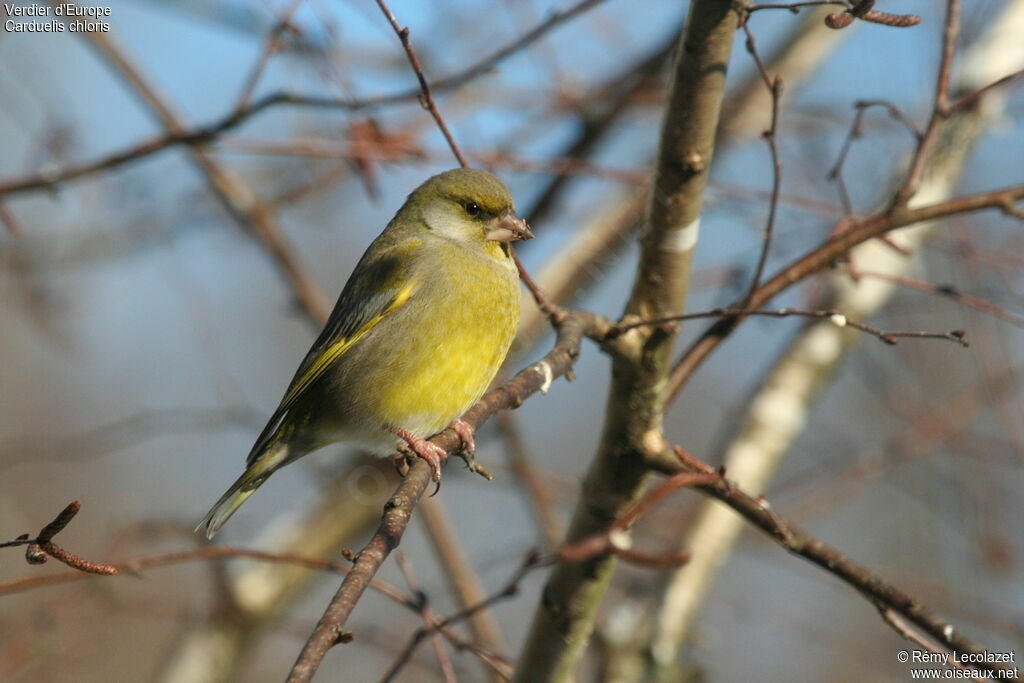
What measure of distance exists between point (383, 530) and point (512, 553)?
11.2ft

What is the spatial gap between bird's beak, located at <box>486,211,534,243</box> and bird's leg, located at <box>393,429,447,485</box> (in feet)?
3.31

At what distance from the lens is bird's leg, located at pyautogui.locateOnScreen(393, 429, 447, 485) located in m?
3.17

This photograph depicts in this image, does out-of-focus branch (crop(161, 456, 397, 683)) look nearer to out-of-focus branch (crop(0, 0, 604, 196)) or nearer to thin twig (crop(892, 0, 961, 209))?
out-of-focus branch (crop(0, 0, 604, 196))

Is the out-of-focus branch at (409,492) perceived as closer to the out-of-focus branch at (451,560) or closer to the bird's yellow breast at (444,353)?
the bird's yellow breast at (444,353)

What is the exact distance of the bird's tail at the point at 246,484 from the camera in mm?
3877

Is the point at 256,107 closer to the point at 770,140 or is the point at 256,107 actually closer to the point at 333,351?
the point at 333,351

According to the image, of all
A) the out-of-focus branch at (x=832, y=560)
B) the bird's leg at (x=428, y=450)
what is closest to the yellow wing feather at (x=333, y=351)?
Answer: the bird's leg at (x=428, y=450)

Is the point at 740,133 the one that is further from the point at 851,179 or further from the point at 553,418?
the point at 553,418

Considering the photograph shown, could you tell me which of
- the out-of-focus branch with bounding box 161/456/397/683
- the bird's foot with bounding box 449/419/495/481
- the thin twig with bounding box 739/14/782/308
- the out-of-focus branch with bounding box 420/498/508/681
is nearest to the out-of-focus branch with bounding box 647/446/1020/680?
the bird's foot with bounding box 449/419/495/481

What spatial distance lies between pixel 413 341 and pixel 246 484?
924mm

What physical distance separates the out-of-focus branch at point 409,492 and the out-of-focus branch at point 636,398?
20cm

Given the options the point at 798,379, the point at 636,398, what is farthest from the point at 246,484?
the point at 798,379

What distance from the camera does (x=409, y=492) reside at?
232 cm

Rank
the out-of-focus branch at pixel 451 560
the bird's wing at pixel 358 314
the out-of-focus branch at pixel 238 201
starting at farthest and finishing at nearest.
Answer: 1. the out-of-focus branch at pixel 451 560
2. the out-of-focus branch at pixel 238 201
3. the bird's wing at pixel 358 314
